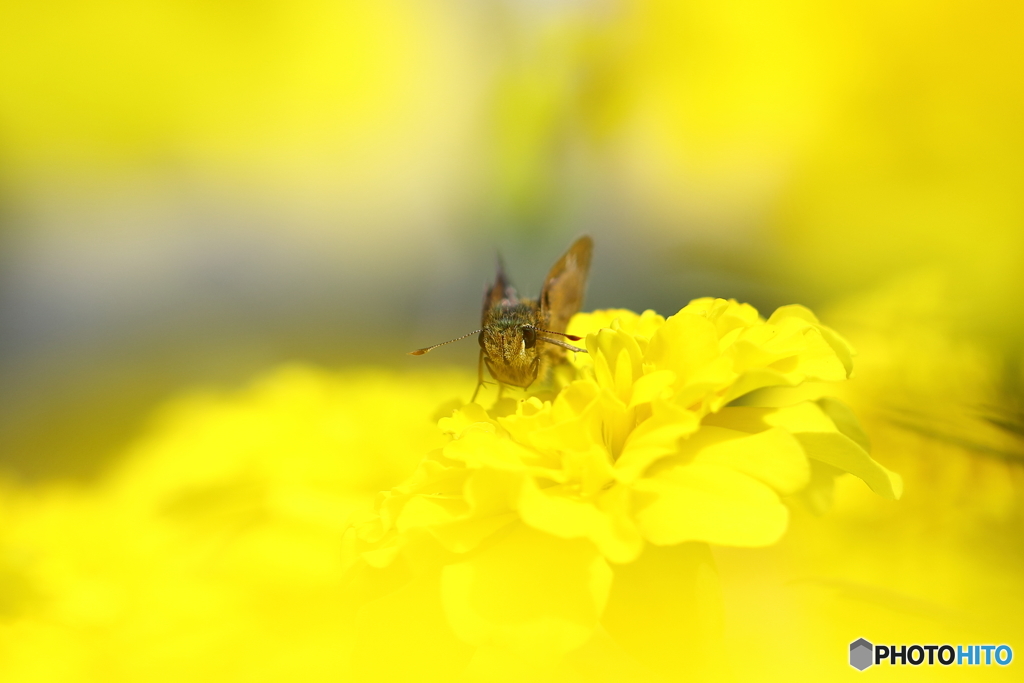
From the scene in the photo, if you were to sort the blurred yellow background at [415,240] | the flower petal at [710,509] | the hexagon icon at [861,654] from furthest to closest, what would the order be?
the blurred yellow background at [415,240] < the hexagon icon at [861,654] < the flower petal at [710,509]

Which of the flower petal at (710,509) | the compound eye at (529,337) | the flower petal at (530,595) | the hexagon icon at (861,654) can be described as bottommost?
the hexagon icon at (861,654)

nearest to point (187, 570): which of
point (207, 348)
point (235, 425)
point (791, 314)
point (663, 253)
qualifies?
point (235, 425)

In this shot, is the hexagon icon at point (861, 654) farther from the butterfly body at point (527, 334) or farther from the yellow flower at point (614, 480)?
the butterfly body at point (527, 334)

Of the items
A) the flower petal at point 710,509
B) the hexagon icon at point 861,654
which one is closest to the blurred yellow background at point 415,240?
the hexagon icon at point 861,654

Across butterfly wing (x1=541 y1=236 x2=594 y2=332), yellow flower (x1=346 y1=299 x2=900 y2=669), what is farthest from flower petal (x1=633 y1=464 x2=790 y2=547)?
butterfly wing (x1=541 y1=236 x2=594 y2=332)

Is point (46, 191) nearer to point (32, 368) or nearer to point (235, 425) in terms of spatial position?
point (32, 368)

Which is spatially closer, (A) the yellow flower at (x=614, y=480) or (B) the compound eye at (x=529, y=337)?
Answer: (A) the yellow flower at (x=614, y=480)
